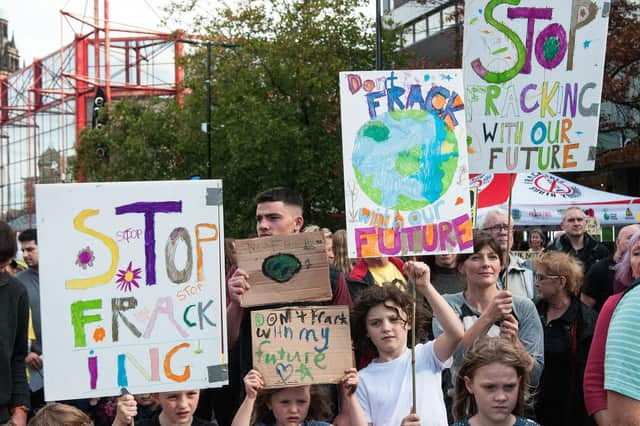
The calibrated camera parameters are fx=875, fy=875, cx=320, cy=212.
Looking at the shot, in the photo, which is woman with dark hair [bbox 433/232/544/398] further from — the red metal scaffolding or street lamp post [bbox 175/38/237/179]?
the red metal scaffolding

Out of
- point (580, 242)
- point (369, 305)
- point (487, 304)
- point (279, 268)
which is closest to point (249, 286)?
point (279, 268)

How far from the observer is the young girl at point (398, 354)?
3986 mm

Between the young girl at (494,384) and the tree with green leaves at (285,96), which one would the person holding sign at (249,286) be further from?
the tree with green leaves at (285,96)

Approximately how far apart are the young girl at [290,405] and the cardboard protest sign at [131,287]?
16cm

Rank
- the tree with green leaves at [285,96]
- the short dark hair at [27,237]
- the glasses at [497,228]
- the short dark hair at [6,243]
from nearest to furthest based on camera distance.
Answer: the short dark hair at [6,243], the glasses at [497,228], the short dark hair at [27,237], the tree with green leaves at [285,96]

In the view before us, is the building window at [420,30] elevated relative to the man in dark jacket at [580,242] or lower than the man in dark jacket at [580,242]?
elevated

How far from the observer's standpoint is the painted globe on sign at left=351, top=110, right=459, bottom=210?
13.1 feet

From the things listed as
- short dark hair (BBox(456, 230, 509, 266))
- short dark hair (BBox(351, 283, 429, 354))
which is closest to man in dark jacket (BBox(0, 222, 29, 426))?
short dark hair (BBox(351, 283, 429, 354))

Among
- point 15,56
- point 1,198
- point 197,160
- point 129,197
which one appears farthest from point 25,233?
point 15,56

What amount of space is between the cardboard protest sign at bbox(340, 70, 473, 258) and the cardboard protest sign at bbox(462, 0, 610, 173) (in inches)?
15.0

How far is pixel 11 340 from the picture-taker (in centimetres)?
433

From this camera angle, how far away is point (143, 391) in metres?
3.63

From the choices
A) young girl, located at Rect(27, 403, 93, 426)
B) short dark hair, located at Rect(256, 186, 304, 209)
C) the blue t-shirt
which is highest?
short dark hair, located at Rect(256, 186, 304, 209)

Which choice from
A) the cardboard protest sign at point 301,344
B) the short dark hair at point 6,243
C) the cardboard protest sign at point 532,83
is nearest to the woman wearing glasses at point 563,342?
the cardboard protest sign at point 532,83
